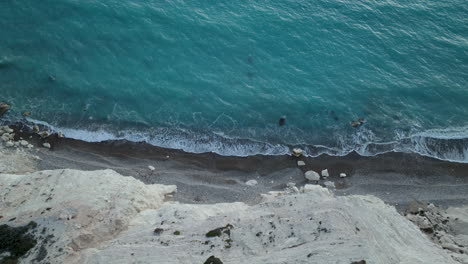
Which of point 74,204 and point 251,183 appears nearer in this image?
point 74,204

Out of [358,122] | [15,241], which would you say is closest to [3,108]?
[15,241]

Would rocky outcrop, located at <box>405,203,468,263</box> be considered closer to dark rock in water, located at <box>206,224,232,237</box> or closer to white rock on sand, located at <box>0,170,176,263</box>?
dark rock in water, located at <box>206,224,232,237</box>

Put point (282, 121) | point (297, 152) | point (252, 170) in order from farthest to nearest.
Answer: point (282, 121)
point (297, 152)
point (252, 170)

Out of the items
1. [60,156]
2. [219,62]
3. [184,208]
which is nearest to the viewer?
[184,208]

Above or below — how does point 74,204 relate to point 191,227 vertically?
below

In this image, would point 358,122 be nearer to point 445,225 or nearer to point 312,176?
A: point 312,176

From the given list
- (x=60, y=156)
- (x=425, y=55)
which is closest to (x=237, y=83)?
(x=60, y=156)

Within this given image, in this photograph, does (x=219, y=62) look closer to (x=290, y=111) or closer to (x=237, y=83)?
(x=237, y=83)

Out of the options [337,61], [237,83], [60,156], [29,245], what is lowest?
[60,156]
